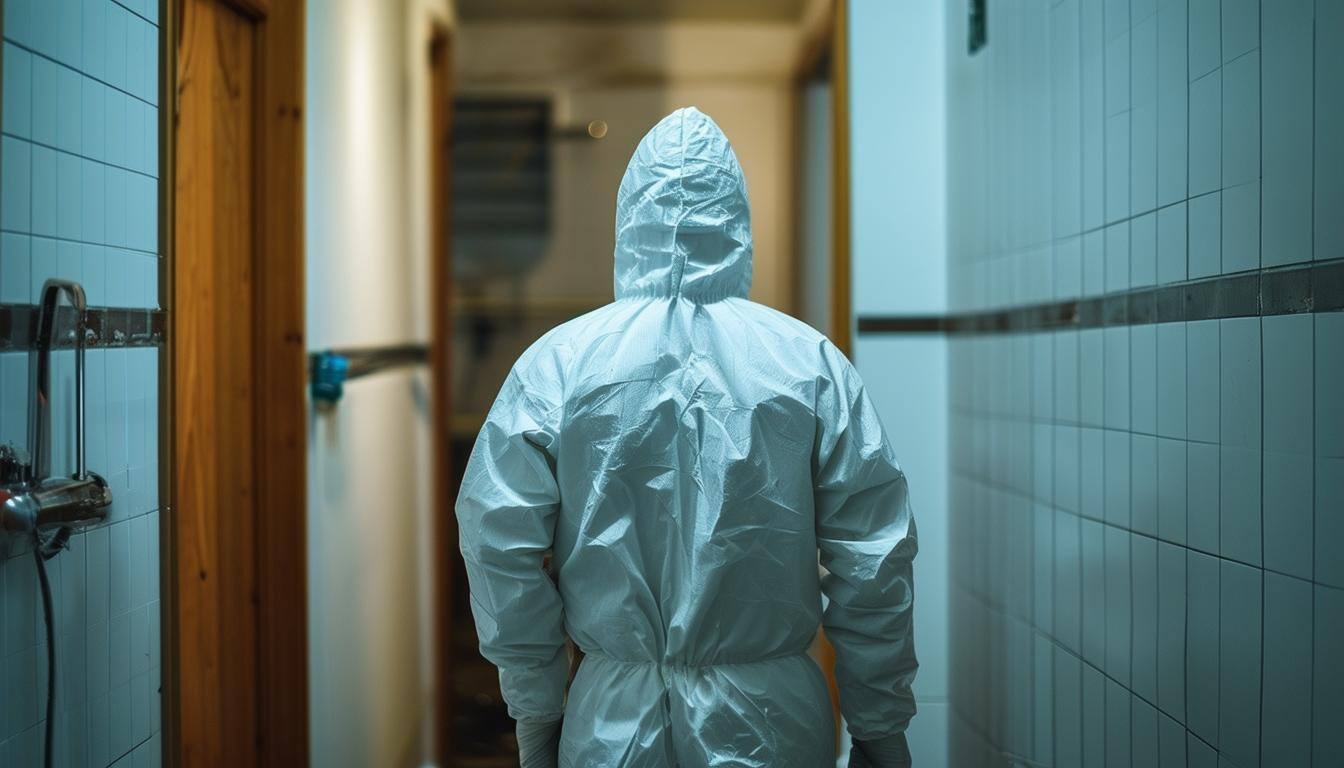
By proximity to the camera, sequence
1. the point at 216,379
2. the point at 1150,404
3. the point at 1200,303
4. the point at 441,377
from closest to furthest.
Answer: the point at 1200,303
the point at 1150,404
the point at 216,379
the point at 441,377

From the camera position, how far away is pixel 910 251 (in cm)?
251

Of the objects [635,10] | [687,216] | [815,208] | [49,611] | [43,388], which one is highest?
[635,10]

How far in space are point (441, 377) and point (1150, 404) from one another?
2002 millimetres

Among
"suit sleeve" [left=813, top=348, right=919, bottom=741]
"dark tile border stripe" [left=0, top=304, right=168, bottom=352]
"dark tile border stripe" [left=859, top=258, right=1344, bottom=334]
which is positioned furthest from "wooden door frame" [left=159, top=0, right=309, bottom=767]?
"dark tile border stripe" [left=859, top=258, right=1344, bottom=334]

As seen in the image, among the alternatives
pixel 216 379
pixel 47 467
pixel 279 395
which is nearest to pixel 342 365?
pixel 279 395

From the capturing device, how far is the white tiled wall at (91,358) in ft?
3.91

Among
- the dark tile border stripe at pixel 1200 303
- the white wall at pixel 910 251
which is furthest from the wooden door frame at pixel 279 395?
the dark tile border stripe at pixel 1200 303

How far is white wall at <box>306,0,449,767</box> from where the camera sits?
2.19 m

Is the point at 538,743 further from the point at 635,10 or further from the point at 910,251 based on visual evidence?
the point at 635,10

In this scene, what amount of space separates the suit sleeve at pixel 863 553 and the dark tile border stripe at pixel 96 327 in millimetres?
881

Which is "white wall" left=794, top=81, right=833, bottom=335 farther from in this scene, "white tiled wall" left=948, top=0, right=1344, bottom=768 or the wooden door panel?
the wooden door panel

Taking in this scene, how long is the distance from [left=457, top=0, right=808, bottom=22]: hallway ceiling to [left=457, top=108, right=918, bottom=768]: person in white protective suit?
4.17ft

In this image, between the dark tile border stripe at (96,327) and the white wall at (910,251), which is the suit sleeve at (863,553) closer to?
the dark tile border stripe at (96,327)

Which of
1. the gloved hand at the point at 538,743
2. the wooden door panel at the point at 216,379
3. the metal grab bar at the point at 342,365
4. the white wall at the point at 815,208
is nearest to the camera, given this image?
the gloved hand at the point at 538,743
